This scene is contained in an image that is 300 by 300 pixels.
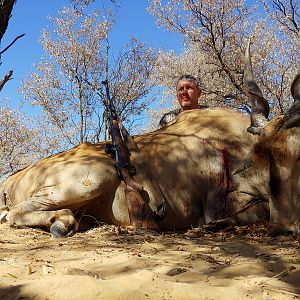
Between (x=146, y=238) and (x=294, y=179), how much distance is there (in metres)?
1.17

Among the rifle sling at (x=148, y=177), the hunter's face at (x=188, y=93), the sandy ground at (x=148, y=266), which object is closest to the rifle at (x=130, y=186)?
the rifle sling at (x=148, y=177)

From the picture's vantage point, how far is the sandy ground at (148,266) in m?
1.80

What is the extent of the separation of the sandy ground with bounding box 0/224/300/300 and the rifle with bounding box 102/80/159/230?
27cm

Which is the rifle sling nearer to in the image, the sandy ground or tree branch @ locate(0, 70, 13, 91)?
the sandy ground

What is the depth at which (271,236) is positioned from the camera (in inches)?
137

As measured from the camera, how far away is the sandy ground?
1802 millimetres

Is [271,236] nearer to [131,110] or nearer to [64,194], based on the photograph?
[64,194]

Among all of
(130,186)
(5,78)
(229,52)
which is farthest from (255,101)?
(229,52)

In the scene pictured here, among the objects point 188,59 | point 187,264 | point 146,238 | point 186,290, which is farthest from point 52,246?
point 188,59

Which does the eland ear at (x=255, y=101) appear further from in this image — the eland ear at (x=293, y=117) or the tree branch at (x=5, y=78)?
the tree branch at (x=5, y=78)

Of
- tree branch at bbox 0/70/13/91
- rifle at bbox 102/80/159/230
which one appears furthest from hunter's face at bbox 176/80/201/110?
tree branch at bbox 0/70/13/91

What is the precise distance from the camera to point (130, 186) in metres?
4.21

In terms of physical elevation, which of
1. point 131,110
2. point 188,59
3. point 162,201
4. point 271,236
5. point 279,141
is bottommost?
point 271,236

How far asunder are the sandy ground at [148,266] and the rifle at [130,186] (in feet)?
0.87
